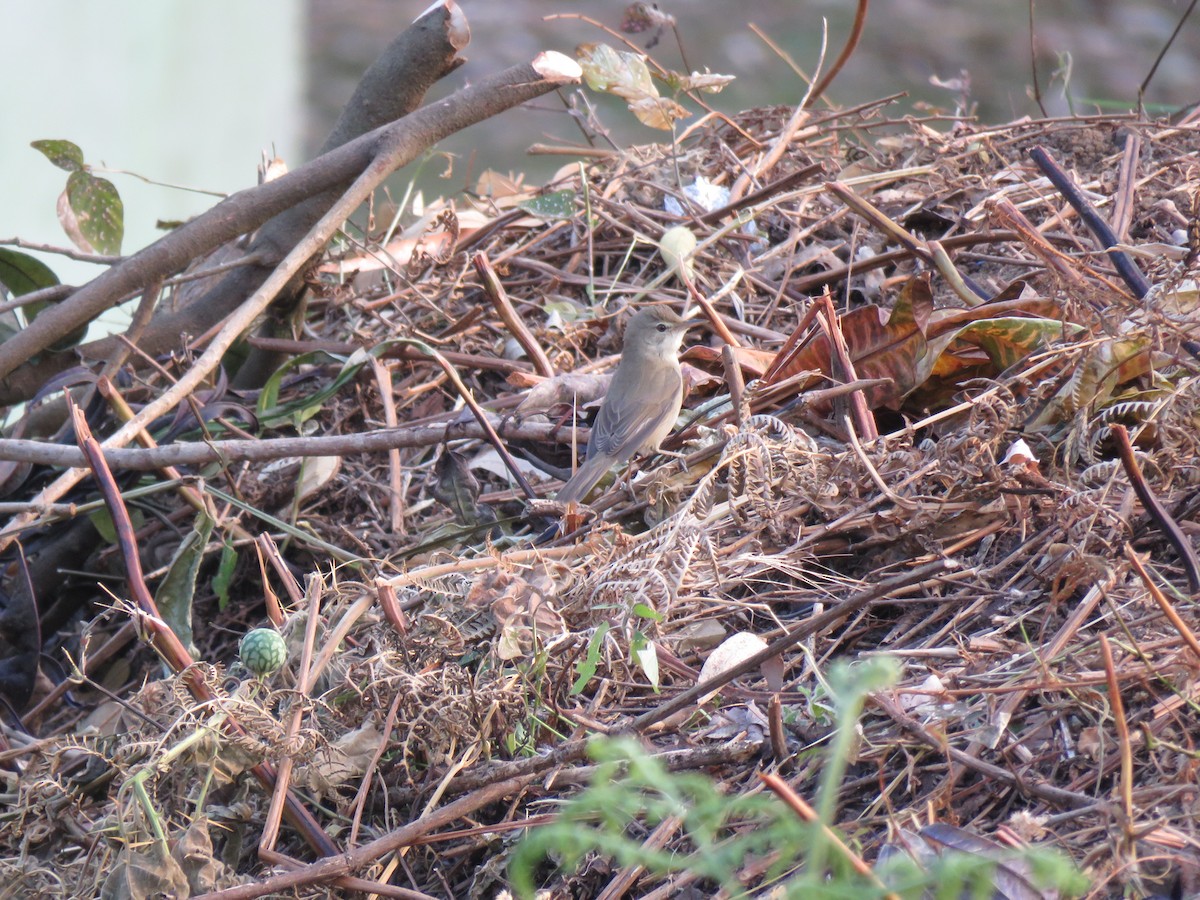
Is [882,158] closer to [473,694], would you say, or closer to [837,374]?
[837,374]

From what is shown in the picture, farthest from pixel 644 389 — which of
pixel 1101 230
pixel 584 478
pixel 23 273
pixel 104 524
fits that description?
pixel 23 273

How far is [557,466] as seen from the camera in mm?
3180

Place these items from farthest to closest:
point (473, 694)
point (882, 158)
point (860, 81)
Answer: point (860, 81) → point (882, 158) → point (473, 694)

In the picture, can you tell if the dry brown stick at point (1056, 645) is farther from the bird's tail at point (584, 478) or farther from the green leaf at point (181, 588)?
the green leaf at point (181, 588)

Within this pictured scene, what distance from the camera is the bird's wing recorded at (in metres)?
3.28

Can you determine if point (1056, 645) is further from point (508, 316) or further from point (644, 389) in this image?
point (644, 389)

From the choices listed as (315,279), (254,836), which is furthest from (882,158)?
(254,836)

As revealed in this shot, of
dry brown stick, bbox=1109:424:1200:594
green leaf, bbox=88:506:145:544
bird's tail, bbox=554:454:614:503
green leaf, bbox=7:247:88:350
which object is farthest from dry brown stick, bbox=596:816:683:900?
green leaf, bbox=7:247:88:350

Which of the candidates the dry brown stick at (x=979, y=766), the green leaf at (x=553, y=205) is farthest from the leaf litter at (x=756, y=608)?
the green leaf at (x=553, y=205)

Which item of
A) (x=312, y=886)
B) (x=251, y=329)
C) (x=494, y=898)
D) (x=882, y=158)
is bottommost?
(x=494, y=898)

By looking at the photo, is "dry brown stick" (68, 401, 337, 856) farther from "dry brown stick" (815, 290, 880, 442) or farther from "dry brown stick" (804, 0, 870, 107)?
"dry brown stick" (804, 0, 870, 107)

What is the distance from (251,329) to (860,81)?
16.2ft

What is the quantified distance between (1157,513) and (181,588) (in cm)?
208

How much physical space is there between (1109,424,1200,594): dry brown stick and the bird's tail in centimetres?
134
